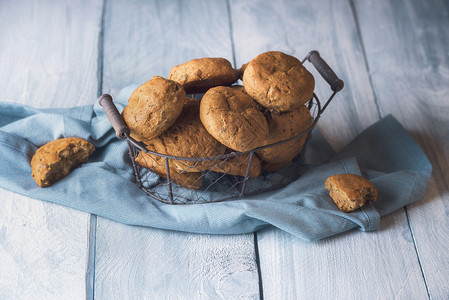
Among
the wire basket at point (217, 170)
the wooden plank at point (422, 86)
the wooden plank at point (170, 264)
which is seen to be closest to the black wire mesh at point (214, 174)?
the wire basket at point (217, 170)

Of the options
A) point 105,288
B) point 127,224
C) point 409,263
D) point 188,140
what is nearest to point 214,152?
point 188,140

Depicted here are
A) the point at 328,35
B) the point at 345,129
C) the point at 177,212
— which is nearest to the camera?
the point at 177,212

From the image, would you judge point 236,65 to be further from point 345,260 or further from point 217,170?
point 345,260

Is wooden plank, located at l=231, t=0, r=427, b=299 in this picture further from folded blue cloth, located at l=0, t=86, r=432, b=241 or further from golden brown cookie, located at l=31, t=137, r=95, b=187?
golden brown cookie, located at l=31, t=137, r=95, b=187

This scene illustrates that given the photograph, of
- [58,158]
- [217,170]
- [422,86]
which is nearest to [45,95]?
[58,158]

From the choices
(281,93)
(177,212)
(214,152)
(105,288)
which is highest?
(281,93)

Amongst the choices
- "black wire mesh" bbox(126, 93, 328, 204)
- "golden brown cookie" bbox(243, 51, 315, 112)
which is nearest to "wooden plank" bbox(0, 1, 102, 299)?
"black wire mesh" bbox(126, 93, 328, 204)

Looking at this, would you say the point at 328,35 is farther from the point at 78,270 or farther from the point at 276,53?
the point at 78,270
